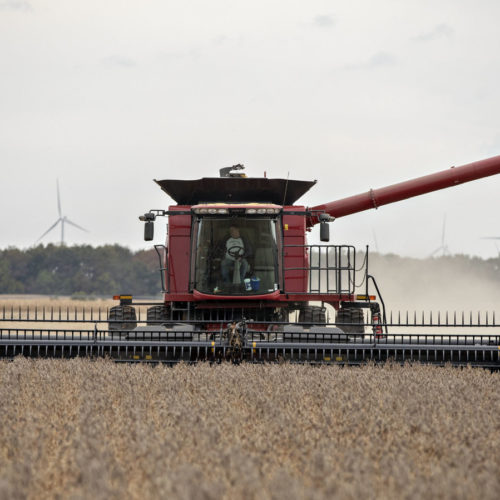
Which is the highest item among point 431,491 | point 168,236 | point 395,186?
point 395,186

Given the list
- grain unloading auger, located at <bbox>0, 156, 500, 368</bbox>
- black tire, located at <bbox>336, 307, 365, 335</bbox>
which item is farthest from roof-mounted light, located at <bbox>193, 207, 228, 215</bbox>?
black tire, located at <bbox>336, 307, 365, 335</bbox>

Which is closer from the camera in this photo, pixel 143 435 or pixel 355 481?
pixel 355 481

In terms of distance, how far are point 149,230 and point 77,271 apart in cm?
7367

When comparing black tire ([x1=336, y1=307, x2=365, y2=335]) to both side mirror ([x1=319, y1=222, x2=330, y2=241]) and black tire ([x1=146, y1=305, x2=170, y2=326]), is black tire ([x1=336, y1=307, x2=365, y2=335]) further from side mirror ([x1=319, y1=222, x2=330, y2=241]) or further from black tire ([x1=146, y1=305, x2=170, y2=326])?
black tire ([x1=146, y1=305, x2=170, y2=326])

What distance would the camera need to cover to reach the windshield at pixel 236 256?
38.2 ft

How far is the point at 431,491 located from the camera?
4398 millimetres

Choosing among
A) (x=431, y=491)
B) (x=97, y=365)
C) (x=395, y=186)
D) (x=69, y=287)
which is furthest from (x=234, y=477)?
(x=69, y=287)

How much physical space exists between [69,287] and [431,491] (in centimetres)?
7938

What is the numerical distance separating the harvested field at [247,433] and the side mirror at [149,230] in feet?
8.02

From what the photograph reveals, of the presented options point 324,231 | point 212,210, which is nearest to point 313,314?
point 324,231

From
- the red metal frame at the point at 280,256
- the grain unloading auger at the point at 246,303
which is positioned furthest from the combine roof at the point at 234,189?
the red metal frame at the point at 280,256

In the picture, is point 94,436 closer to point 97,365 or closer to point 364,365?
point 97,365

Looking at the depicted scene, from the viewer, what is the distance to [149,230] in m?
11.8

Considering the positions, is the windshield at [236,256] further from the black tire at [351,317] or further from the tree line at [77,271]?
the tree line at [77,271]
